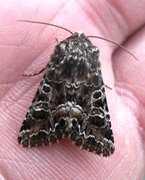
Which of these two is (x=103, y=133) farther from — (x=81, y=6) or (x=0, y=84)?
(x=81, y=6)

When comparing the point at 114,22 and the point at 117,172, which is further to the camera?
the point at 114,22

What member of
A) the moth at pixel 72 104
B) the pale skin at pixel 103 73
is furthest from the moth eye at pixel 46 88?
the pale skin at pixel 103 73

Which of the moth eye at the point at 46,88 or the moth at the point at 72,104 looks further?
the moth eye at the point at 46,88

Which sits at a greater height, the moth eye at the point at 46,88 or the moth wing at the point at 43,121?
the moth eye at the point at 46,88

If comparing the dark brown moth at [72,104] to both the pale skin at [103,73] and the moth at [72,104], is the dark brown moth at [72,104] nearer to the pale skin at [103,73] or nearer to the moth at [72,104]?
the moth at [72,104]

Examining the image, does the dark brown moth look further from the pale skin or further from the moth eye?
the pale skin

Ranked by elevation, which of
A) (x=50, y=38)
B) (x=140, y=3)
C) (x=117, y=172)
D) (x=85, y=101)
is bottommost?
(x=117, y=172)

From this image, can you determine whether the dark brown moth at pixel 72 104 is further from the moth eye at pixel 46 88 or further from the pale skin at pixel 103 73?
the pale skin at pixel 103 73

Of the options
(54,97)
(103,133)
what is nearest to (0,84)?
(54,97)
